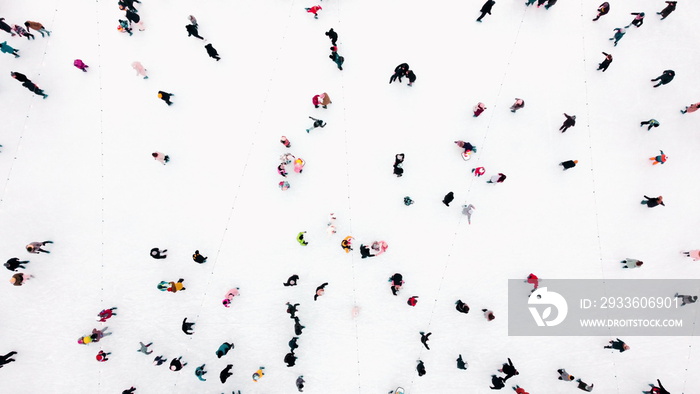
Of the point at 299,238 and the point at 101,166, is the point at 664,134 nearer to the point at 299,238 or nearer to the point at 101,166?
the point at 299,238

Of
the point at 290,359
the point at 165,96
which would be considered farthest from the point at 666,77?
the point at 165,96

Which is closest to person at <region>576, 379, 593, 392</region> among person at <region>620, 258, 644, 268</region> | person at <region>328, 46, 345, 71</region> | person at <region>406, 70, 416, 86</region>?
person at <region>620, 258, 644, 268</region>

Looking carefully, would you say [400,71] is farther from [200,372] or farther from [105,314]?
[105,314]

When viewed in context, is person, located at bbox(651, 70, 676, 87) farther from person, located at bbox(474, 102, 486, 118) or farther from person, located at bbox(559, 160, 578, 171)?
person, located at bbox(474, 102, 486, 118)

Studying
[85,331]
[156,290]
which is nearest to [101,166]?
[156,290]

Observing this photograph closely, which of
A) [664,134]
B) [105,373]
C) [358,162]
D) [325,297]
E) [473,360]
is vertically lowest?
[105,373]

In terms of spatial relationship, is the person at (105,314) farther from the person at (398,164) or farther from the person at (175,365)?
the person at (398,164)

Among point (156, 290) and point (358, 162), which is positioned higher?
point (358, 162)
